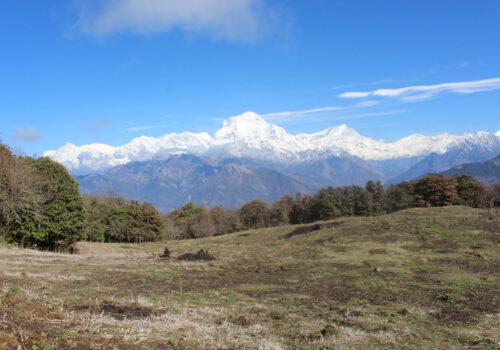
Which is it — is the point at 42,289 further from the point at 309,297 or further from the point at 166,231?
the point at 166,231

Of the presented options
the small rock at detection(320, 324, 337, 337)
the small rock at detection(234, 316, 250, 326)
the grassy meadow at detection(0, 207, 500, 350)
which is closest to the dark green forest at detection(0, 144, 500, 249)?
the grassy meadow at detection(0, 207, 500, 350)

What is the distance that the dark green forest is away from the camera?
41.2 meters

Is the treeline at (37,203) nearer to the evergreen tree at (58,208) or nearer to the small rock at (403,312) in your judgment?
the evergreen tree at (58,208)

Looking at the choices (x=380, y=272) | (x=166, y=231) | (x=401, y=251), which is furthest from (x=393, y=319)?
(x=166, y=231)

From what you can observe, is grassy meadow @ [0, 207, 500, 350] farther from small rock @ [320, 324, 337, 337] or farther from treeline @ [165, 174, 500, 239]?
treeline @ [165, 174, 500, 239]

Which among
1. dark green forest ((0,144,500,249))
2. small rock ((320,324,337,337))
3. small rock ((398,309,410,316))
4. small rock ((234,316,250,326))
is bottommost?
small rock ((398,309,410,316))

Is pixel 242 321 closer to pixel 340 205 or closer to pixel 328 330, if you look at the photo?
pixel 328 330

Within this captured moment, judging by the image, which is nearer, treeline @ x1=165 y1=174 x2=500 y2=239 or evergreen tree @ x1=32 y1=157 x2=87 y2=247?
evergreen tree @ x1=32 y1=157 x2=87 y2=247

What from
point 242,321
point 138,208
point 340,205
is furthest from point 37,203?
point 340,205

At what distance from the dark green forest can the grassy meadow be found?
1663 cm

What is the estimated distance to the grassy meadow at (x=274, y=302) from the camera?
1119 cm

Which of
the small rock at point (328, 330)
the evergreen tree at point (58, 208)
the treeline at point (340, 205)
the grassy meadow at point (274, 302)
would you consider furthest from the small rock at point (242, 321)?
the treeline at point (340, 205)

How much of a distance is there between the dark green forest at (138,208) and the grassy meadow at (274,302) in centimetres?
1663

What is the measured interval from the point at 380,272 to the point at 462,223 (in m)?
23.4
